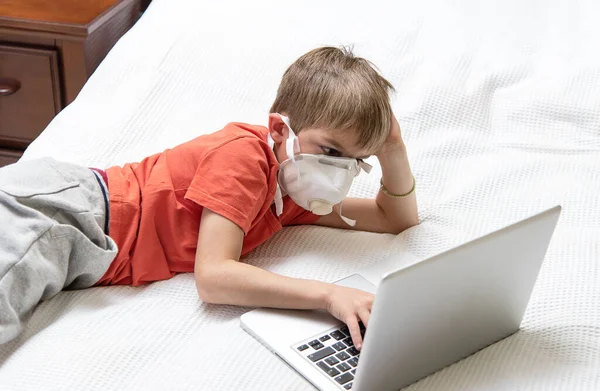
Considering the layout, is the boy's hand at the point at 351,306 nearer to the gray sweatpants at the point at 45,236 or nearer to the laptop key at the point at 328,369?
the laptop key at the point at 328,369

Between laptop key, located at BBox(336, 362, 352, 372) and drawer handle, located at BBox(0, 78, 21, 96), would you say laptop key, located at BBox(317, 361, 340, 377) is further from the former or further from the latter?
drawer handle, located at BBox(0, 78, 21, 96)

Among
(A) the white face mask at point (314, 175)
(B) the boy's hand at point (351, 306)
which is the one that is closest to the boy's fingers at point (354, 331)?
(B) the boy's hand at point (351, 306)

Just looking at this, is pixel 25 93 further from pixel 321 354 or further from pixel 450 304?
pixel 450 304

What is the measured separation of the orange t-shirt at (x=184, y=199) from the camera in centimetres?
113

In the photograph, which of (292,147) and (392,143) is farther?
(392,143)

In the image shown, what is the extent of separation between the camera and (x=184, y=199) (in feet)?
3.87

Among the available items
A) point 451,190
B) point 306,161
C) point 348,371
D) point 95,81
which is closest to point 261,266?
point 306,161

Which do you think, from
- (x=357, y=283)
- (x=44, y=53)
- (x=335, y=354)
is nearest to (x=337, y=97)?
(x=357, y=283)

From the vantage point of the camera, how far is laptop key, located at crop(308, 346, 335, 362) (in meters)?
0.98

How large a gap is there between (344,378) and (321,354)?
0.18ft

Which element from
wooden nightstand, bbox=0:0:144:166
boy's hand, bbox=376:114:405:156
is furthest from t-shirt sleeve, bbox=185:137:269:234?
wooden nightstand, bbox=0:0:144:166

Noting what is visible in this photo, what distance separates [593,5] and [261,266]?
1091 millimetres

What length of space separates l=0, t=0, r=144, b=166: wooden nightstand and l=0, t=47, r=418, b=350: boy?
653 mm

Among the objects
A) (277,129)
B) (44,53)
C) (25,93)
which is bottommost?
(25,93)
